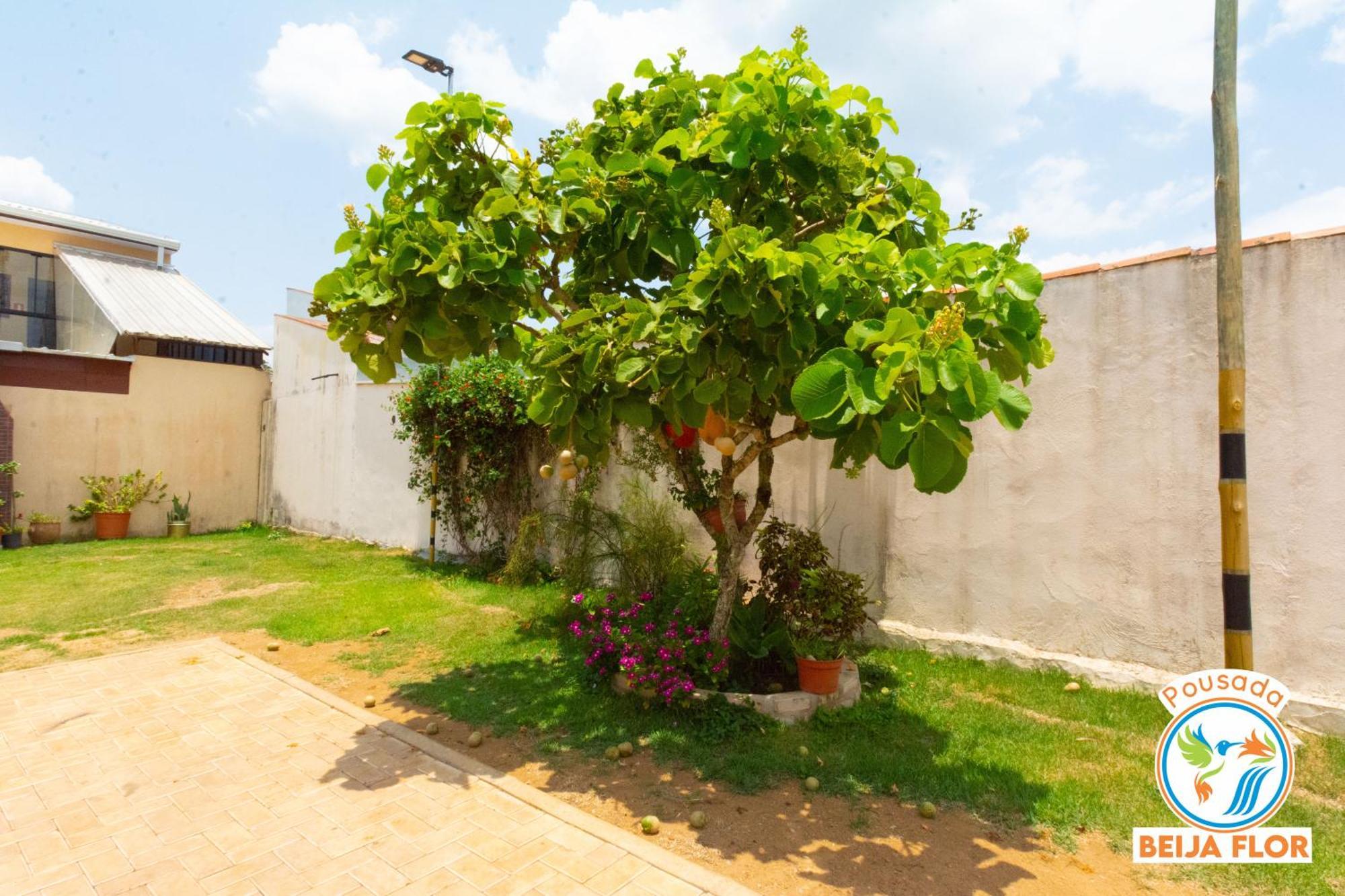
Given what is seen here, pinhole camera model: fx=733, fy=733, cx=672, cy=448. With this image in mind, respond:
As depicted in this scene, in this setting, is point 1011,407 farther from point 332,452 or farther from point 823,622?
point 332,452

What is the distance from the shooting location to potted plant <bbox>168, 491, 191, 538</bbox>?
594 inches

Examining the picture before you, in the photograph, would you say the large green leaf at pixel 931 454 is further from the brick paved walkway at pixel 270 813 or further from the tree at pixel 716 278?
the brick paved walkway at pixel 270 813

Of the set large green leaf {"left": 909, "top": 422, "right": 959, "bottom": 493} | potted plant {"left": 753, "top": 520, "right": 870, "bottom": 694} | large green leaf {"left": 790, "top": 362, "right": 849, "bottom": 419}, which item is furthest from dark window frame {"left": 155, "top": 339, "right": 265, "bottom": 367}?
large green leaf {"left": 909, "top": 422, "right": 959, "bottom": 493}

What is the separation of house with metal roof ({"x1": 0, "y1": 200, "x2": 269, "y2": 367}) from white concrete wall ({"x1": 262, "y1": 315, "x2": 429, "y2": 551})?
1.64 meters

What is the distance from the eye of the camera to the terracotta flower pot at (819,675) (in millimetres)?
5047

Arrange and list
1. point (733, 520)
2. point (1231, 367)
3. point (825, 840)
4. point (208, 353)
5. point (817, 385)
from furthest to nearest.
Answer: point (208, 353) → point (733, 520) → point (1231, 367) → point (825, 840) → point (817, 385)

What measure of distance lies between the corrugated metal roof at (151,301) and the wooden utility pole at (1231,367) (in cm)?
1772

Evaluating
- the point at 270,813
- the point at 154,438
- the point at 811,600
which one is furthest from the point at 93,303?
the point at 811,600

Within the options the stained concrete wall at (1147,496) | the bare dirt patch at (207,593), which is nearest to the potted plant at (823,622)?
the stained concrete wall at (1147,496)

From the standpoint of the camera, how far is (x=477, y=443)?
32.8 ft

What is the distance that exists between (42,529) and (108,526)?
0.99 m

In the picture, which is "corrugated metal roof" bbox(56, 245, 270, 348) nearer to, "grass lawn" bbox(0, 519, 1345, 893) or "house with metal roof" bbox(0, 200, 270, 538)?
"house with metal roof" bbox(0, 200, 270, 538)

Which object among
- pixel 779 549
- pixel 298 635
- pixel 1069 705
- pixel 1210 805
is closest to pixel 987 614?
pixel 1069 705

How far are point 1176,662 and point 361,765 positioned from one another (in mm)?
5488
